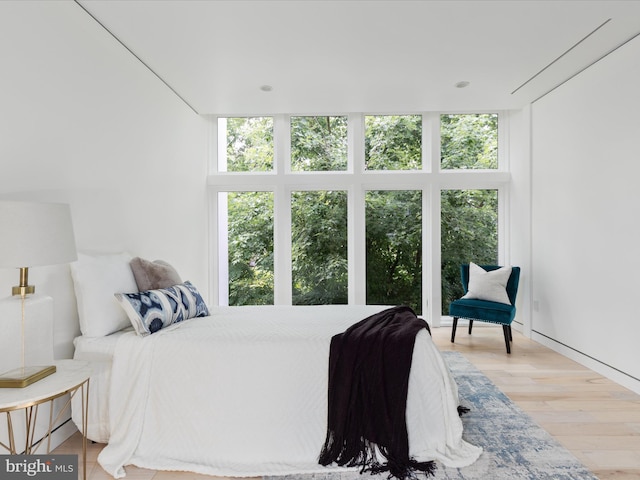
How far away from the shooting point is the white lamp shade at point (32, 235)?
146 cm

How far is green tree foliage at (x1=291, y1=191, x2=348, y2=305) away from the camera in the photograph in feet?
15.5

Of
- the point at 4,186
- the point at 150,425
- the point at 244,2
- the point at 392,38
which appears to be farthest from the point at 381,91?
the point at 150,425

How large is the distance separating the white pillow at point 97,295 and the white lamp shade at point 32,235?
564 millimetres

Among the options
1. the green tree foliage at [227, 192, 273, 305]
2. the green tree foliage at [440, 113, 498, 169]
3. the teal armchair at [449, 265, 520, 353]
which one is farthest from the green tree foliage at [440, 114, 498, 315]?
the green tree foliage at [227, 192, 273, 305]

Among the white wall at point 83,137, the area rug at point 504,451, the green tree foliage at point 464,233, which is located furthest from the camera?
the green tree foliage at point 464,233

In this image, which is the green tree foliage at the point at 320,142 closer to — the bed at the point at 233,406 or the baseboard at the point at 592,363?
the baseboard at the point at 592,363

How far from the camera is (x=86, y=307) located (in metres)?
2.15

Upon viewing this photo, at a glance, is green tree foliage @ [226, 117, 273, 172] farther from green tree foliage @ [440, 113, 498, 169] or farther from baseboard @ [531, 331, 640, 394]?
baseboard @ [531, 331, 640, 394]

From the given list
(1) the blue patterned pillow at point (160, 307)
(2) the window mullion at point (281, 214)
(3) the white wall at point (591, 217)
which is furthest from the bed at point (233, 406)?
(2) the window mullion at point (281, 214)

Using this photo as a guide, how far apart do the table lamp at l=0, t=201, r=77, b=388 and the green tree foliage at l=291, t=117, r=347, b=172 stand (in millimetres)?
3314

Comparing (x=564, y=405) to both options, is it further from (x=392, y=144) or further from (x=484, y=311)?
(x=392, y=144)

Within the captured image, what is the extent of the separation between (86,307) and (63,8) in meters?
1.76

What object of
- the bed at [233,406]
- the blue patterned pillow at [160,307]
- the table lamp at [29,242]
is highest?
the table lamp at [29,242]

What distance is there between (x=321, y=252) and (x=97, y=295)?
9.42ft
